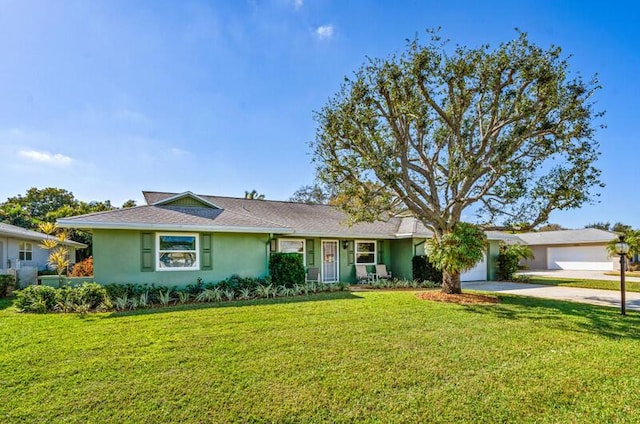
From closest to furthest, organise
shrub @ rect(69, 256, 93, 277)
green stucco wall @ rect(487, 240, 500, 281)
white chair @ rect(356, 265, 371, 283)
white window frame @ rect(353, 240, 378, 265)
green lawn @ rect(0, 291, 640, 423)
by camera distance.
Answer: green lawn @ rect(0, 291, 640, 423)
shrub @ rect(69, 256, 93, 277)
white chair @ rect(356, 265, 371, 283)
white window frame @ rect(353, 240, 378, 265)
green stucco wall @ rect(487, 240, 500, 281)

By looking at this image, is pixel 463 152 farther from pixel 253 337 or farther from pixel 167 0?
pixel 167 0

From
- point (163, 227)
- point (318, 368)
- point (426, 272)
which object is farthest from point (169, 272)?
point (426, 272)

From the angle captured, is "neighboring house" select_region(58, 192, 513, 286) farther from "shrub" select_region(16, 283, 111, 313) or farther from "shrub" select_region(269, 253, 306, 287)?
"shrub" select_region(16, 283, 111, 313)

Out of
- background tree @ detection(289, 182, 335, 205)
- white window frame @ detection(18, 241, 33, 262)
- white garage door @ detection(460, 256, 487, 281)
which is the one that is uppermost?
background tree @ detection(289, 182, 335, 205)

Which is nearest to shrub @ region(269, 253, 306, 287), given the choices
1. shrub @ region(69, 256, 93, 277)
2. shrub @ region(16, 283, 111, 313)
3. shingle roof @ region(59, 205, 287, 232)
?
shingle roof @ region(59, 205, 287, 232)

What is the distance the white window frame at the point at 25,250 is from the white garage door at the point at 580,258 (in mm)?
39178

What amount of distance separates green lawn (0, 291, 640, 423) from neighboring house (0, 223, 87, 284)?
33.6 ft

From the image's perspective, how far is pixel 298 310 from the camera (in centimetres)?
858

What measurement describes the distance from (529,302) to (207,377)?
985 centimetres

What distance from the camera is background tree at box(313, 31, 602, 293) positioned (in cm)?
989

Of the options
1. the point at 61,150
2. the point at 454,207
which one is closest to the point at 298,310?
the point at 454,207

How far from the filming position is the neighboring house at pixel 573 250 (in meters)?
27.2

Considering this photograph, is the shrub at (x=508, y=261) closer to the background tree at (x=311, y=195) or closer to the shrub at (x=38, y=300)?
the shrub at (x=38, y=300)

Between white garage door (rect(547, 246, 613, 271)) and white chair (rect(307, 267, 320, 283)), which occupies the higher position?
white chair (rect(307, 267, 320, 283))
